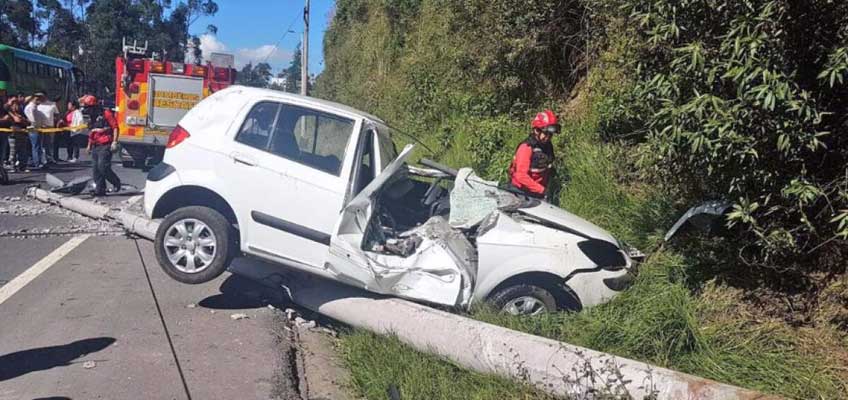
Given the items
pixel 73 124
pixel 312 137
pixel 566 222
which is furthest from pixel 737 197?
pixel 73 124

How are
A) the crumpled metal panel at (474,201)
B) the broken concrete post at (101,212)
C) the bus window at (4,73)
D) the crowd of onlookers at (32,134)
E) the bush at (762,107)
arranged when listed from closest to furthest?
the bush at (762,107) → the crumpled metal panel at (474,201) → the broken concrete post at (101,212) → the crowd of onlookers at (32,134) → the bus window at (4,73)

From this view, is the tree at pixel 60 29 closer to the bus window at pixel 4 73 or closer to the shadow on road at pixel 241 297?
the bus window at pixel 4 73

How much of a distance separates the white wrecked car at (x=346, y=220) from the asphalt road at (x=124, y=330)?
563 millimetres

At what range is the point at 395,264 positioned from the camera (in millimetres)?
5527

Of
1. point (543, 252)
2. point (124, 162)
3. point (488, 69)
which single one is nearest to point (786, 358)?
point (543, 252)

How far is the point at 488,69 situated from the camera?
37.0ft

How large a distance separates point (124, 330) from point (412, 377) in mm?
2441

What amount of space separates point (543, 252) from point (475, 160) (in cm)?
517

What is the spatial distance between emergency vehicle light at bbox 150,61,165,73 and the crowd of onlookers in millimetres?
2789

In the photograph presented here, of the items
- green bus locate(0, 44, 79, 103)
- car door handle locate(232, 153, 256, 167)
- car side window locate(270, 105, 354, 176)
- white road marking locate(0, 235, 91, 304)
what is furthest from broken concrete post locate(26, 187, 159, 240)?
green bus locate(0, 44, 79, 103)

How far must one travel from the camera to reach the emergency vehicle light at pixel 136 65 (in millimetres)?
14875

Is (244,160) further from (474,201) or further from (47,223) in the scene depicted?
(47,223)

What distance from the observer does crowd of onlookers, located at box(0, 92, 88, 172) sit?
48.3 feet

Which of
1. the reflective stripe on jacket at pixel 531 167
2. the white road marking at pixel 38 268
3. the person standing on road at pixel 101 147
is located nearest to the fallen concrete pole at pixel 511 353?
the reflective stripe on jacket at pixel 531 167
